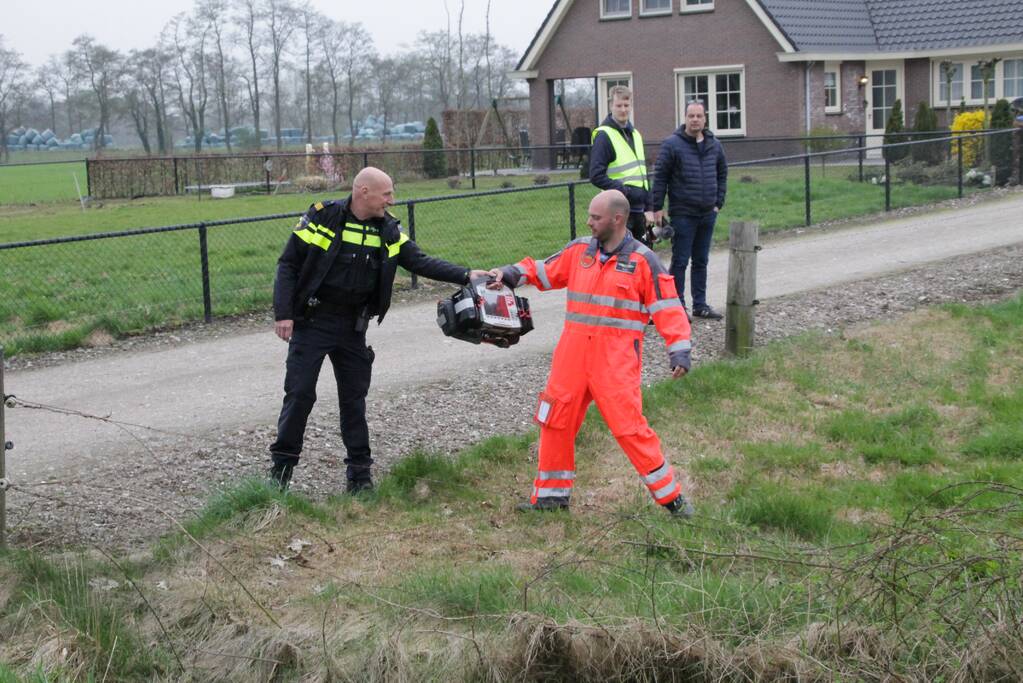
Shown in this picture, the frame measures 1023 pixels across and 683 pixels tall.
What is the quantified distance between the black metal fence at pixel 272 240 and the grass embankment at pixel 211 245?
24mm

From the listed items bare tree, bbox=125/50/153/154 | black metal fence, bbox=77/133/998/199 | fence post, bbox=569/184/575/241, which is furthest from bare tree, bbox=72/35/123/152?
fence post, bbox=569/184/575/241

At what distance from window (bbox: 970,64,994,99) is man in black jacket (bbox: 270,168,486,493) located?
1241 inches

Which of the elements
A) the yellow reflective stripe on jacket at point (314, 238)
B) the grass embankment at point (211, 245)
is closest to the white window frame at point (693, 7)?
the grass embankment at point (211, 245)

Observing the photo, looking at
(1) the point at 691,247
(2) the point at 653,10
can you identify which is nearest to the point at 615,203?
(1) the point at 691,247

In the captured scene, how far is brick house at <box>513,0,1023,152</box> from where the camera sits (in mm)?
35375

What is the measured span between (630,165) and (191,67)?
184 ft

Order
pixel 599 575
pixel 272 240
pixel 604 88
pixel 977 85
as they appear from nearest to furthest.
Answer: pixel 599 575 < pixel 272 240 < pixel 977 85 < pixel 604 88

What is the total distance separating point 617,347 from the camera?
23.0 ft

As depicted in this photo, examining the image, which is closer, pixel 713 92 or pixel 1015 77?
pixel 1015 77

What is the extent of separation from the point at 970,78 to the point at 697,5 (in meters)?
7.61

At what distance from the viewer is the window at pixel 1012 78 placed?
35344 millimetres

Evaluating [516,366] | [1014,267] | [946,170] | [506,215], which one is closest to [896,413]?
[516,366]

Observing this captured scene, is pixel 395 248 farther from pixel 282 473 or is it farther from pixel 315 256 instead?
pixel 282 473

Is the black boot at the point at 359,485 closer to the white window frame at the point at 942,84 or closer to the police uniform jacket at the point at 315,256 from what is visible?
the police uniform jacket at the point at 315,256
